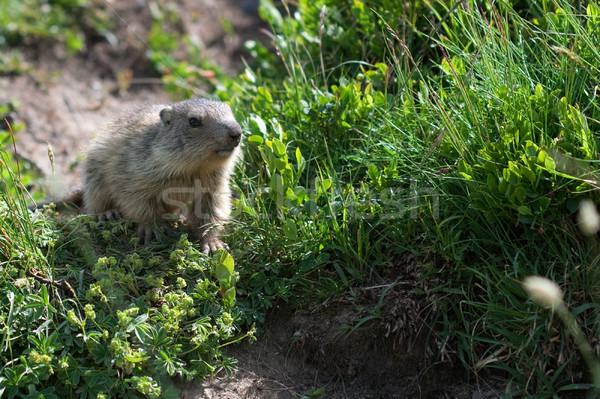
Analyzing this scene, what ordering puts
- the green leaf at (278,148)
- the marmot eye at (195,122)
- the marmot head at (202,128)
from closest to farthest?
the green leaf at (278,148) → the marmot head at (202,128) → the marmot eye at (195,122)

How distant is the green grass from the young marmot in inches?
8.6

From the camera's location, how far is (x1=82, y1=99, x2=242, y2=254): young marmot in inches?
173

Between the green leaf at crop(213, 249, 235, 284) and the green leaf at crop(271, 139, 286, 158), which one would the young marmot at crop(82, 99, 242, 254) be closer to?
the green leaf at crop(271, 139, 286, 158)

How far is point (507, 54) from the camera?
11.8 feet

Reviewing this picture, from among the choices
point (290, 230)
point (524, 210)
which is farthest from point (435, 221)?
point (290, 230)

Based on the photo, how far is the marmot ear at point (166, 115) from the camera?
15.3 feet

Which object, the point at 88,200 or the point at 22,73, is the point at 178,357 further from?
the point at 22,73

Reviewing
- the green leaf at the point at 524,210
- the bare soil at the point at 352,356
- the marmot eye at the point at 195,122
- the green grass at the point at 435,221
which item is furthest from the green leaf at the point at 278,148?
the green leaf at the point at 524,210

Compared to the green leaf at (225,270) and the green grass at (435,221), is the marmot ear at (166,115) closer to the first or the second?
the green grass at (435,221)

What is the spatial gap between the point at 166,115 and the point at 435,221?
228cm

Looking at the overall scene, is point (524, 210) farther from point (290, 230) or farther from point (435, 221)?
point (290, 230)

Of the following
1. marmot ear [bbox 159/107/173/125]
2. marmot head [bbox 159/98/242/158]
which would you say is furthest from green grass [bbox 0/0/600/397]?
marmot ear [bbox 159/107/173/125]

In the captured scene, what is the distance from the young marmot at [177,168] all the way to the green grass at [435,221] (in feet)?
0.72

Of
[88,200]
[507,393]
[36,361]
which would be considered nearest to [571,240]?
[507,393]
